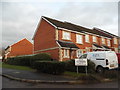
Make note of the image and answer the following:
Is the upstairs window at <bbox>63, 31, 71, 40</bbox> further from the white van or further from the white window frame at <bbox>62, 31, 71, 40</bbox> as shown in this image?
the white van

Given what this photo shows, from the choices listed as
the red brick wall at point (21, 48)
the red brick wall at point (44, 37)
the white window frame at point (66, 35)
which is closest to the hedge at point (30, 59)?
the red brick wall at point (44, 37)

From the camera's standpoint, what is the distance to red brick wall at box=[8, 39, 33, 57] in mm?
39406

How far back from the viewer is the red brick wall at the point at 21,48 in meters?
39.4

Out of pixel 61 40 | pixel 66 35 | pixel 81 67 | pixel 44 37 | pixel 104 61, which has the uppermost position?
pixel 66 35

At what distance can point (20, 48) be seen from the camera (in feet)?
134

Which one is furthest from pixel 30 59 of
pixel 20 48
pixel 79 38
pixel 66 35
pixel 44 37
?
pixel 20 48

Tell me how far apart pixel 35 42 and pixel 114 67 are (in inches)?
721

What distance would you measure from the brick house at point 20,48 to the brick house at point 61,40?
15.1m

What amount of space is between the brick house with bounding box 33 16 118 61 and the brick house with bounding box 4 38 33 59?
15126 millimetres

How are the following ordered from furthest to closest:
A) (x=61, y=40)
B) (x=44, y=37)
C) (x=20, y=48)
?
1. (x=20, y=48)
2. (x=44, y=37)
3. (x=61, y=40)

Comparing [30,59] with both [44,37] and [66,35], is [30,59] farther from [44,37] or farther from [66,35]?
[66,35]

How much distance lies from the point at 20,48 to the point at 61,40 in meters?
23.0

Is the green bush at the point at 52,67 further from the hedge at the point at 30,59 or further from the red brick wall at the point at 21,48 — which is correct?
the red brick wall at the point at 21,48

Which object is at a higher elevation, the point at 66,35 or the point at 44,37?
the point at 66,35
